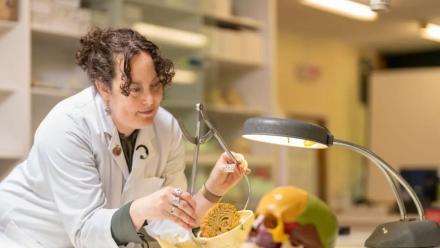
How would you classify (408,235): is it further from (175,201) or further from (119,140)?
(119,140)

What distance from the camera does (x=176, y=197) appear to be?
1.27 metres

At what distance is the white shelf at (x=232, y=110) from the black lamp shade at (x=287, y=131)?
101 inches

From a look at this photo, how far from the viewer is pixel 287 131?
1.25 metres

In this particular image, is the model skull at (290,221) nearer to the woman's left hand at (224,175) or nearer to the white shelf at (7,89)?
the woman's left hand at (224,175)

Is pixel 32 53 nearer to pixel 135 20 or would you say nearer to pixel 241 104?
pixel 135 20

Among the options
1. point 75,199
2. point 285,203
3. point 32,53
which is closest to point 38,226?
point 75,199

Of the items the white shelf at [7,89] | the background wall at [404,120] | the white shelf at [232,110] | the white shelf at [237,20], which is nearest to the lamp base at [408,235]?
the white shelf at [7,89]

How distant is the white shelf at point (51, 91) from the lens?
2.92m

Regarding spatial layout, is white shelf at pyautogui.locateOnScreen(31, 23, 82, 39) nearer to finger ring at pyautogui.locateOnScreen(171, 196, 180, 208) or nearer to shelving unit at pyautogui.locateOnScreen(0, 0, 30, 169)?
shelving unit at pyautogui.locateOnScreen(0, 0, 30, 169)

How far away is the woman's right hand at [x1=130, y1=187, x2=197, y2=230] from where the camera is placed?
1.26 metres

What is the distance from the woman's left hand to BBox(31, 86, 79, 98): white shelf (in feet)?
5.13

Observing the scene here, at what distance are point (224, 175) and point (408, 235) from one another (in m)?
0.43

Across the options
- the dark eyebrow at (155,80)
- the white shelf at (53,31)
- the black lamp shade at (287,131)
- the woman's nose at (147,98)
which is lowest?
the black lamp shade at (287,131)

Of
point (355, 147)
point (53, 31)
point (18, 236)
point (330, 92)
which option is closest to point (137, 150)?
point (18, 236)
